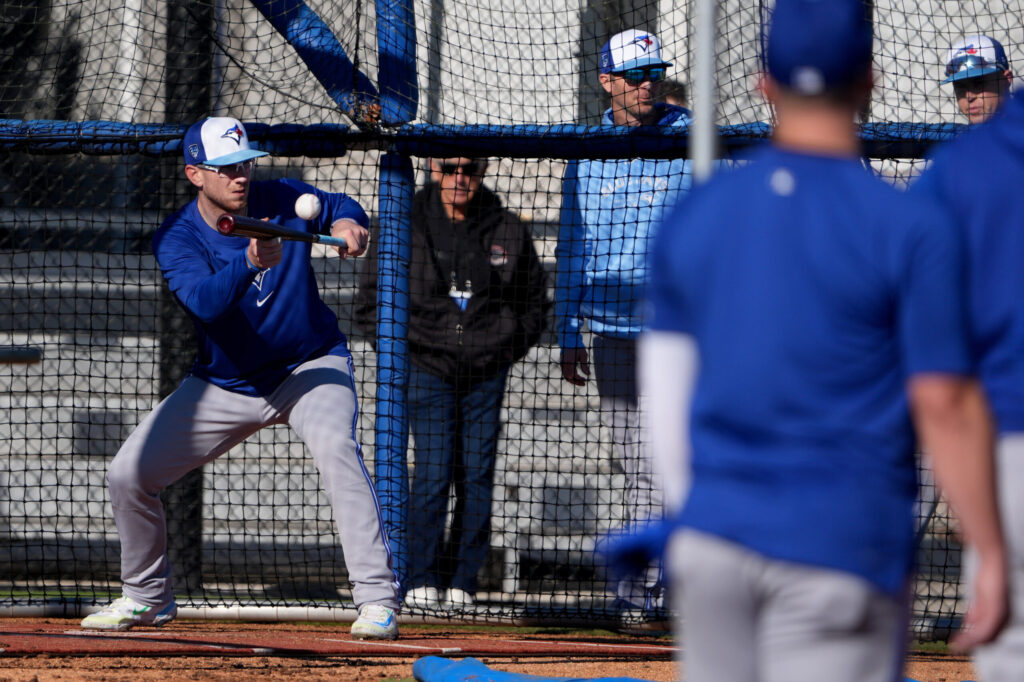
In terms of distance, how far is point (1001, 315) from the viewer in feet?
6.95

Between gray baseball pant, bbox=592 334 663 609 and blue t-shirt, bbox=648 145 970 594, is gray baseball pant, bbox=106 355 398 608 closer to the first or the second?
gray baseball pant, bbox=592 334 663 609

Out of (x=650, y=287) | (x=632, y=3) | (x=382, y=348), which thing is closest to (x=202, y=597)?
(x=382, y=348)

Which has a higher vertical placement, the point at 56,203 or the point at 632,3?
the point at 632,3

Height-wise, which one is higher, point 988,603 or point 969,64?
point 969,64

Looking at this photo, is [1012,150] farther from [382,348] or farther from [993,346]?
[382,348]

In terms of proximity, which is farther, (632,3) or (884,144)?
(632,3)

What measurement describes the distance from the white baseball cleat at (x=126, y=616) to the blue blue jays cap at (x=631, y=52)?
3.30 m

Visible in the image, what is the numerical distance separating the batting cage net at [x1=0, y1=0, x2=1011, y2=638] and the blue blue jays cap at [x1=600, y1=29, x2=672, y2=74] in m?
0.41

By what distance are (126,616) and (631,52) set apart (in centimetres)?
352

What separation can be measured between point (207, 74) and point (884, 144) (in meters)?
3.73

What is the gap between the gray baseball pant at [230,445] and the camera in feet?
16.2

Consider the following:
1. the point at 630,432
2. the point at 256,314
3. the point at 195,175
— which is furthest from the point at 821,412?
the point at 630,432

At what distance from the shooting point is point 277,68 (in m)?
6.66

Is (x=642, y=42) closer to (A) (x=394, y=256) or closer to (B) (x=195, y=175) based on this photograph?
(A) (x=394, y=256)
